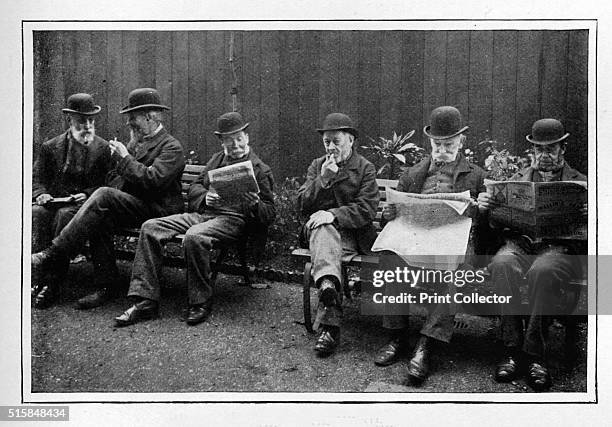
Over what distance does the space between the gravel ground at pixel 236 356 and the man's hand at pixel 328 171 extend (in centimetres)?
60

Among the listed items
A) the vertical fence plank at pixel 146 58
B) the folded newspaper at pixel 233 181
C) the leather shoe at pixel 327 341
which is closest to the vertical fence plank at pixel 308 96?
the folded newspaper at pixel 233 181

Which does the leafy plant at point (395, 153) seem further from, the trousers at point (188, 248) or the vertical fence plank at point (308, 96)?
the trousers at point (188, 248)

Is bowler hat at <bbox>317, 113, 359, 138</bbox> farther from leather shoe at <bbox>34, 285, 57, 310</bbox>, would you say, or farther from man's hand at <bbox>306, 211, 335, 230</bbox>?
leather shoe at <bbox>34, 285, 57, 310</bbox>

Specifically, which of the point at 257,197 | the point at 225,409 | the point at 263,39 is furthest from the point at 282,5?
the point at 225,409

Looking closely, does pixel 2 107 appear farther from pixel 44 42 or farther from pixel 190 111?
pixel 190 111

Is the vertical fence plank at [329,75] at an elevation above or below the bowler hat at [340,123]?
above

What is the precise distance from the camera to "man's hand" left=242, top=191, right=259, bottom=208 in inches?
153

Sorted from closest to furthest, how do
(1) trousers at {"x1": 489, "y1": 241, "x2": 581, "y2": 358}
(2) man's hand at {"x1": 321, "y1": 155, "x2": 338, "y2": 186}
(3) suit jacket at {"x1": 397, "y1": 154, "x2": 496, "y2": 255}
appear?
(1) trousers at {"x1": 489, "y1": 241, "x2": 581, "y2": 358} < (3) suit jacket at {"x1": 397, "y1": 154, "x2": 496, "y2": 255} < (2) man's hand at {"x1": 321, "y1": 155, "x2": 338, "y2": 186}

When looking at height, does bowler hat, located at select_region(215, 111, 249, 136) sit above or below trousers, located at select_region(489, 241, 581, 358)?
above

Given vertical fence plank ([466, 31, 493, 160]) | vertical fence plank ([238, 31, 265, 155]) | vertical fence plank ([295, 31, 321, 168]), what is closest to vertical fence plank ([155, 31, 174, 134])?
vertical fence plank ([238, 31, 265, 155])

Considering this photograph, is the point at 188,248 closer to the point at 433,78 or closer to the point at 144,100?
the point at 144,100

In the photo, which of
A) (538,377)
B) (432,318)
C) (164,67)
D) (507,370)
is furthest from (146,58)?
(538,377)

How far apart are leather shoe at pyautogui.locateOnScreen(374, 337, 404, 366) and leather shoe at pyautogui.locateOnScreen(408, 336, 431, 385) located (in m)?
0.08

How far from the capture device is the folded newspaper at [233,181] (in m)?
3.90
